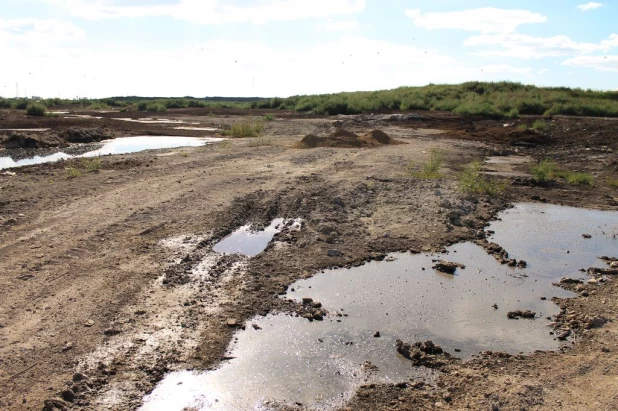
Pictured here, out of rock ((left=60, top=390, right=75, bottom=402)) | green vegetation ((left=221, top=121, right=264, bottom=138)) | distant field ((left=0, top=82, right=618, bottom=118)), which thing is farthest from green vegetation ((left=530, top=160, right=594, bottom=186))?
distant field ((left=0, top=82, right=618, bottom=118))

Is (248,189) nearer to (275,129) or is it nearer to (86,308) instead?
(86,308)

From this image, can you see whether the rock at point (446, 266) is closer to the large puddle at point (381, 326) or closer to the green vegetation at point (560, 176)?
the large puddle at point (381, 326)

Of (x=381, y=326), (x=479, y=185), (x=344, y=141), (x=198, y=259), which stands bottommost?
(x=381, y=326)

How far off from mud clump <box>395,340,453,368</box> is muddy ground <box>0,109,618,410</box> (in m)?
A: 0.14

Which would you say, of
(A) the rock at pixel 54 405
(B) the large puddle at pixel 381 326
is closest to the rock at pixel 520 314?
(B) the large puddle at pixel 381 326

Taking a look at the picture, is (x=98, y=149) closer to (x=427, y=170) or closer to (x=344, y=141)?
(x=344, y=141)

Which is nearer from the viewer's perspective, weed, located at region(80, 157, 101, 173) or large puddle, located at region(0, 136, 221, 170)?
weed, located at region(80, 157, 101, 173)

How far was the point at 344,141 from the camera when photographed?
19.5 metres

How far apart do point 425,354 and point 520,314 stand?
5.65ft

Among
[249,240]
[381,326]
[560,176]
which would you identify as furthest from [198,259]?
[560,176]

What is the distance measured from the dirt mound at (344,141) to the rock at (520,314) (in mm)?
13158

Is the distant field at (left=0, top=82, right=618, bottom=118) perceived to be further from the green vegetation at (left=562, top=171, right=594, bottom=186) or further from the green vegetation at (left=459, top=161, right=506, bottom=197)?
the green vegetation at (left=459, top=161, right=506, bottom=197)

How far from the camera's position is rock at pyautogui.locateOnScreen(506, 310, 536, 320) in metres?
6.21

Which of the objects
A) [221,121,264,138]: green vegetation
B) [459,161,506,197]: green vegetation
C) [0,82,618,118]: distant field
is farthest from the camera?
[0,82,618,118]: distant field
